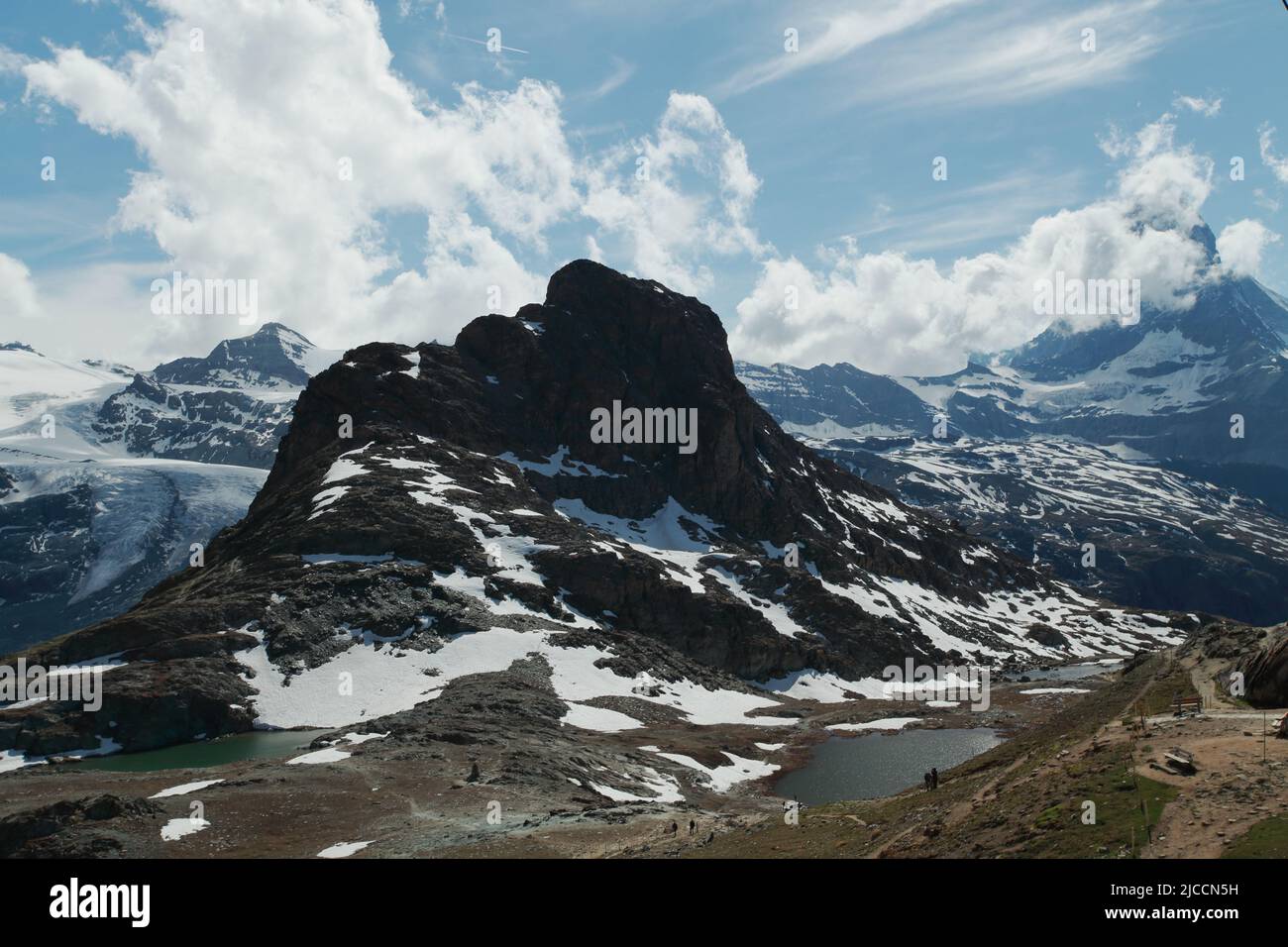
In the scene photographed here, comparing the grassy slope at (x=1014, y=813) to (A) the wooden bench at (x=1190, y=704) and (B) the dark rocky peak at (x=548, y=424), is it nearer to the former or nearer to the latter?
(A) the wooden bench at (x=1190, y=704)

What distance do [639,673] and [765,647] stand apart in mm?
34353

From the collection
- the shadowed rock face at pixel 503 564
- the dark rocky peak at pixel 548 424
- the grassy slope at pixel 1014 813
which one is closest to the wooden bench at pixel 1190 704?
the grassy slope at pixel 1014 813

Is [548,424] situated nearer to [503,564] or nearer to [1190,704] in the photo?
[503,564]

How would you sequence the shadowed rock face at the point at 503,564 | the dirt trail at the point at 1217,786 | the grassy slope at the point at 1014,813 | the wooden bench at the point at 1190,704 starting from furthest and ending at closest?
1. the shadowed rock face at the point at 503,564
2. the wooden bench at the point at 1190,704
3. the grassy slope at the point at 1014,813
4. the dirt trail at the point at 1217,786

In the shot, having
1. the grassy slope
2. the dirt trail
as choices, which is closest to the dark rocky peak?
the grassy slope

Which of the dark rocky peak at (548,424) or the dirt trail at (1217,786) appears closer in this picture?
the dirt trail at (1217,786)

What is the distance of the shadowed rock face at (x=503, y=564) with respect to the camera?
87.2 meters

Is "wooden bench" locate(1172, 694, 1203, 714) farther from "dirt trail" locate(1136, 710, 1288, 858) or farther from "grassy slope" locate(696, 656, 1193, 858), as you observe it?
"dirt trail" locate(1136, 710, 1288, 858)

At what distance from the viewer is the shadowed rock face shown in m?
87.2

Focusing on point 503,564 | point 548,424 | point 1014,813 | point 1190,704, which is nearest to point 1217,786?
point 1014,813

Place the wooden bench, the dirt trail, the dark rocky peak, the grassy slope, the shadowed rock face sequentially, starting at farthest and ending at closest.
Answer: the dark rocky peak → the shadowed rock face → the wooden bench → the grassy slope → the dirt trail
